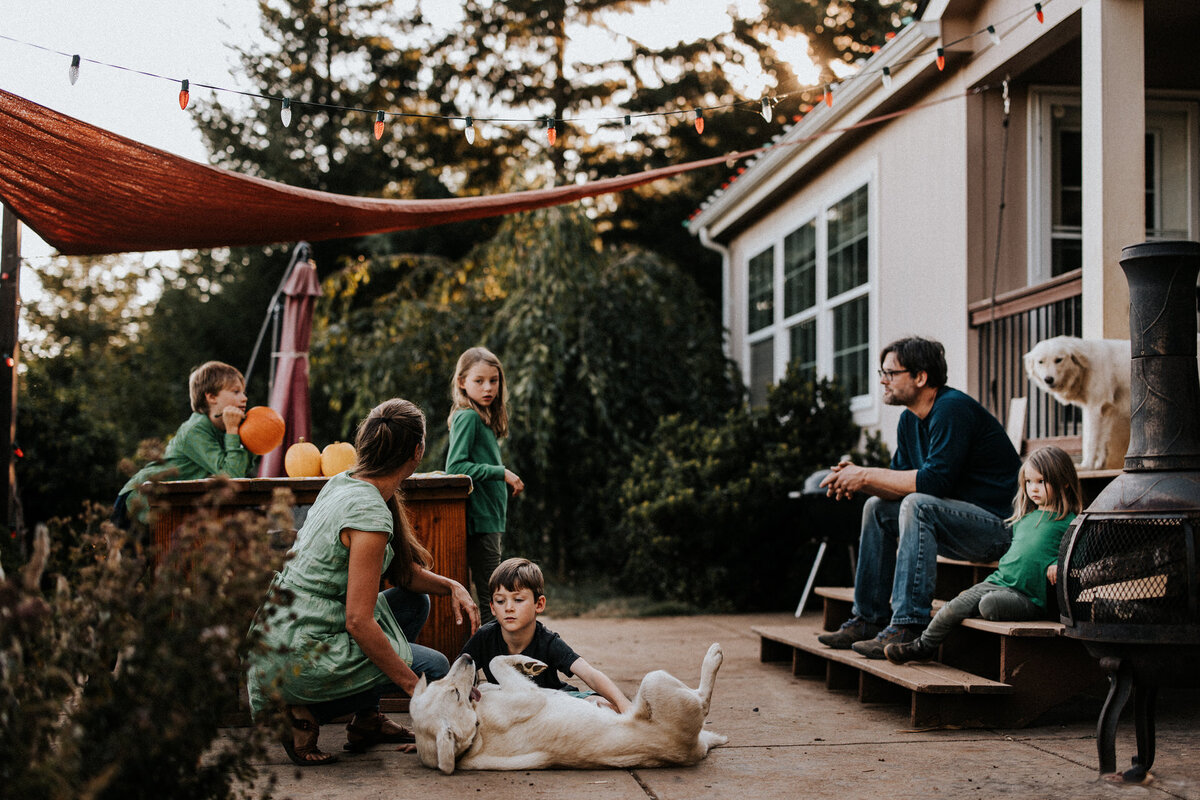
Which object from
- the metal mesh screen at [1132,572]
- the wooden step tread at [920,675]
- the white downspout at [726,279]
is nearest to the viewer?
the metal mesh screen at [1132,572]

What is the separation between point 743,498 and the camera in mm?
7590

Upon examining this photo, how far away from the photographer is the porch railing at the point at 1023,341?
19.1 feet

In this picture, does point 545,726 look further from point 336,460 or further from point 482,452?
point 336,460

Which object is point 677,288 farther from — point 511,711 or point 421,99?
point 421,99

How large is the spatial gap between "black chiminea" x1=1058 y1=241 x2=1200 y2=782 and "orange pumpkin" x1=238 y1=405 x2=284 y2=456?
10.5ft

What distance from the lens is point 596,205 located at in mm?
17922

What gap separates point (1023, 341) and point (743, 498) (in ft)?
7.30

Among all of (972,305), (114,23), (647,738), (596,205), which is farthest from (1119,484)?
(596,205)

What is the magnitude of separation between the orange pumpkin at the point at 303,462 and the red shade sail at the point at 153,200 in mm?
1266

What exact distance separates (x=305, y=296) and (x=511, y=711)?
3.72 metres

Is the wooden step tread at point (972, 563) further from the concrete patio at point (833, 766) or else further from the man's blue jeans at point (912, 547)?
the concrete patio at point (833, 766)

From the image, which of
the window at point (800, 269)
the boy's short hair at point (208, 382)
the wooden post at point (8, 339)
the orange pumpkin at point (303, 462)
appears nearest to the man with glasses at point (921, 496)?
the orange pumpkin at point (303, 462)

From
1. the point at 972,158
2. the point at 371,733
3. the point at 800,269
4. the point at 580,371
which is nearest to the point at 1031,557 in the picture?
the point at 371,733

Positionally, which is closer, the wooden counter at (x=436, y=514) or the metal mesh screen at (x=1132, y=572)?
the metal mesh screen at (x=1132, y=572)
